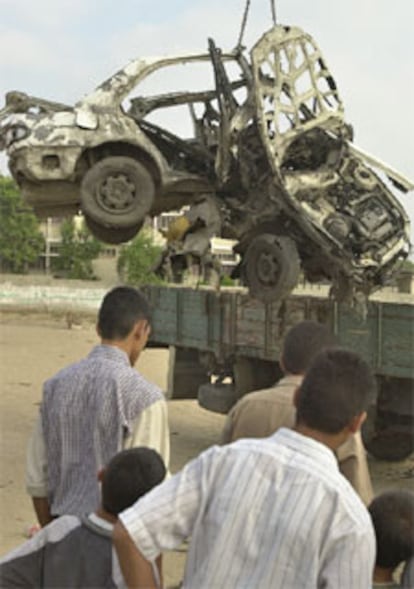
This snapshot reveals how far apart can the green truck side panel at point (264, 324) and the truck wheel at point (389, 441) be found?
66 centimetres

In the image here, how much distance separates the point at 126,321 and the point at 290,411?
2.14 ft

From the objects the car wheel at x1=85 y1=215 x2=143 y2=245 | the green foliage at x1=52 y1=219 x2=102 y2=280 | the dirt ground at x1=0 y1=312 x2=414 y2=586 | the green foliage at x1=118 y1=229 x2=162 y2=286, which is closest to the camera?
the dirt ground at x1=0 y1=312 x2=414 y2=586

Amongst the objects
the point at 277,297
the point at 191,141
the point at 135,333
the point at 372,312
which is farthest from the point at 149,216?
the point at 135,333

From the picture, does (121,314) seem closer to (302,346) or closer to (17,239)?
(302,346)

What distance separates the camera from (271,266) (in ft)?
30.2

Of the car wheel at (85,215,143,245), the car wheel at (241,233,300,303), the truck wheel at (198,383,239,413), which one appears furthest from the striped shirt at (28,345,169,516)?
the truck wheel at (198,383,239,413)

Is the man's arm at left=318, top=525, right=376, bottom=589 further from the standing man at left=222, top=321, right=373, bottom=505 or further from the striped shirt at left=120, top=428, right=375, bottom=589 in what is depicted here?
the standing man at left=222, top=321, right=373, bottom=505

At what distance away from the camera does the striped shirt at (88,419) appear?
11.3 feet

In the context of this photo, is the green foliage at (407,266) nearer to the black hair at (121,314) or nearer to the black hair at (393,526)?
the black hair at (121,314)

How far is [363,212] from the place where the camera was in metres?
9.64

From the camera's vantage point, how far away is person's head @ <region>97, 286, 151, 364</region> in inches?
143

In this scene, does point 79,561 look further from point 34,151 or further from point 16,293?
point 16,293

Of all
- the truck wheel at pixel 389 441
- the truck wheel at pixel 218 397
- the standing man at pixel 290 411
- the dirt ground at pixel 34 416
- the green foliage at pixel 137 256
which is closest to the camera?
the standing man at pixel 290 411

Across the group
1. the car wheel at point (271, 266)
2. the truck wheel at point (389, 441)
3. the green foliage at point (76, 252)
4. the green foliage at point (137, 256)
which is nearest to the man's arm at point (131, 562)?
the truck wheel at point (389, 441)
